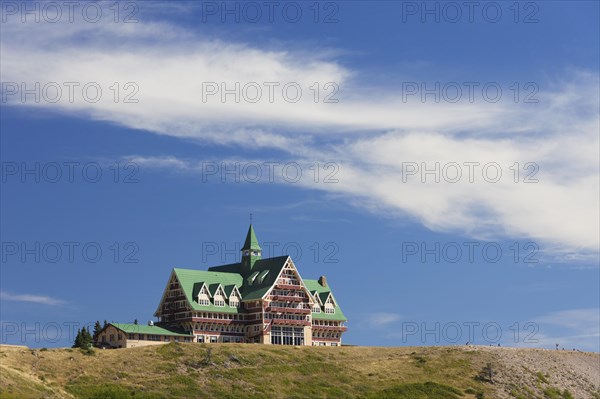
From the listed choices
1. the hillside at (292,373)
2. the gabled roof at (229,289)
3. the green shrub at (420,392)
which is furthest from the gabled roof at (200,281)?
the green shrub at (420,392)

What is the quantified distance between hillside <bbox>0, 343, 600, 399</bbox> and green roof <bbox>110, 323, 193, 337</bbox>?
7.39m

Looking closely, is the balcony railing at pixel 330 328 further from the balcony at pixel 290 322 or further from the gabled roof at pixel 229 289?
the gabled roof at pixel 229 289

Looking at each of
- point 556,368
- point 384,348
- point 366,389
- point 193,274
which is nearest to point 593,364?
point 556,368

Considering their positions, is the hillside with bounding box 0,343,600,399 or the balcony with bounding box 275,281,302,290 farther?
the balcony with bounding box 275,281,302,290

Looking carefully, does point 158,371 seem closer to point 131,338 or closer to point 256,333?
point 131,338

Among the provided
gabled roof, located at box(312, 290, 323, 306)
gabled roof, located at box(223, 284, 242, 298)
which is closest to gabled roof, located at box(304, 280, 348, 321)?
gabled roof, located at box(312, 290, 323, 306)

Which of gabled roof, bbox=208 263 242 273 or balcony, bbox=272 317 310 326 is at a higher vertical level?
gabled roof, bbox=208 263 242 273

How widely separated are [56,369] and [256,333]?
43.0 metres

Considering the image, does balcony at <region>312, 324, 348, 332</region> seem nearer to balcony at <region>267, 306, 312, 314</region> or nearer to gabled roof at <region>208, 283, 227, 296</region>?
balcony at <region>267, 306, 312, 314</region>

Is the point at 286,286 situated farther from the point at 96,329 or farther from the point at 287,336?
the point at 96,329

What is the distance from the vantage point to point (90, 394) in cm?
13838

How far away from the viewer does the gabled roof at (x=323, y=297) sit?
191m

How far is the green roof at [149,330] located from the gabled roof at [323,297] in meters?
25.1

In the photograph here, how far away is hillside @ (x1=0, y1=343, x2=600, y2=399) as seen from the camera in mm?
142750
